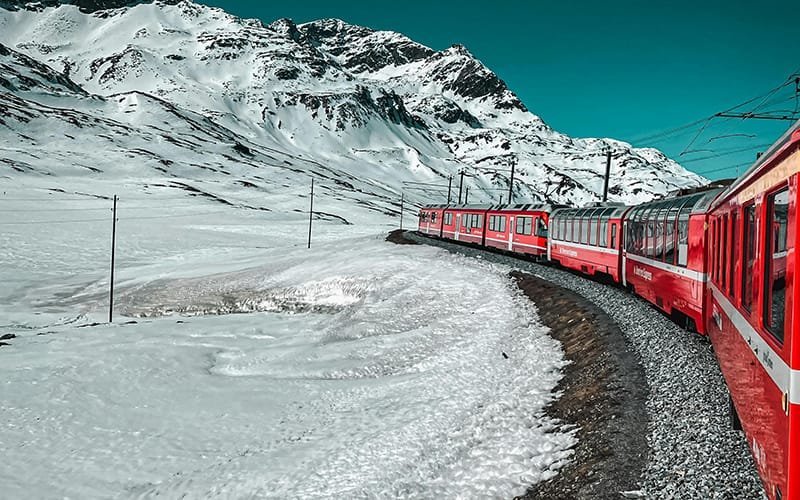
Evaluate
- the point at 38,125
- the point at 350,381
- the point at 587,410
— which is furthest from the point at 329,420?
the point at 38,125

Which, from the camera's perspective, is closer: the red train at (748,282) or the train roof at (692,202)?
the red train at (748,282)

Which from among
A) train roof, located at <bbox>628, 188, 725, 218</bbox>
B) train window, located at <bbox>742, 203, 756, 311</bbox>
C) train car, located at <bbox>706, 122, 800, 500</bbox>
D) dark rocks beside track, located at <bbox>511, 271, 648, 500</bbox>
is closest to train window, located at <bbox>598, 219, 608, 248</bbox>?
dark rocks beside track, located at <bbox>511, 271, 648, 500</bbox>

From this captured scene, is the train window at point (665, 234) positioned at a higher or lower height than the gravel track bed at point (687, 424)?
higher

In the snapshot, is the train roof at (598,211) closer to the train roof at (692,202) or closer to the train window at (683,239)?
the train roof at (692,202)

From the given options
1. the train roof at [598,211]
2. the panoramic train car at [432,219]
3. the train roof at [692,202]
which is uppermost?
the panoramic train car at [432,219]

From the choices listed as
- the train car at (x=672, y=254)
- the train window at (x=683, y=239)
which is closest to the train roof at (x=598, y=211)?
the train car at (x=672, y=254)

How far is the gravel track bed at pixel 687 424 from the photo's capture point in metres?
7.49

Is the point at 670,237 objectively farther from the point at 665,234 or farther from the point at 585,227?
the point at 585,227

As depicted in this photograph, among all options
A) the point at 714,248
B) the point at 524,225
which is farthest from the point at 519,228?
the point at 714,248

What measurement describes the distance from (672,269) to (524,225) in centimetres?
2113

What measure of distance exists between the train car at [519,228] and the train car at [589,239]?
96 centimetres

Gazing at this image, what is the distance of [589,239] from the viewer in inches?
1015

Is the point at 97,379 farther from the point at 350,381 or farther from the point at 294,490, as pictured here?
the point at 294,490

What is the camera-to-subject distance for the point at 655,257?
54.3ft
